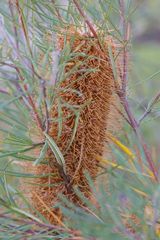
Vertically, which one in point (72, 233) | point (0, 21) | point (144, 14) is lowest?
point (72, 233)

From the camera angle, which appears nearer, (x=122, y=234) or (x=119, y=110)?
(x=122, y=234)

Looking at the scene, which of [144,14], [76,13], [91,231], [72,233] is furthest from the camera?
[144,14]

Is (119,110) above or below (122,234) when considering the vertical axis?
above

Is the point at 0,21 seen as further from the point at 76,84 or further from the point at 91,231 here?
the point at 91,231

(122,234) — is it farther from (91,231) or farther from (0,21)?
(0,21)

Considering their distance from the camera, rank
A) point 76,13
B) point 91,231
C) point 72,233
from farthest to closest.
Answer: point 76,13 < point 72,233 < point 91,231

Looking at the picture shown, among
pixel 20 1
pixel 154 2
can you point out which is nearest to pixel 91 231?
pixel 20 1
